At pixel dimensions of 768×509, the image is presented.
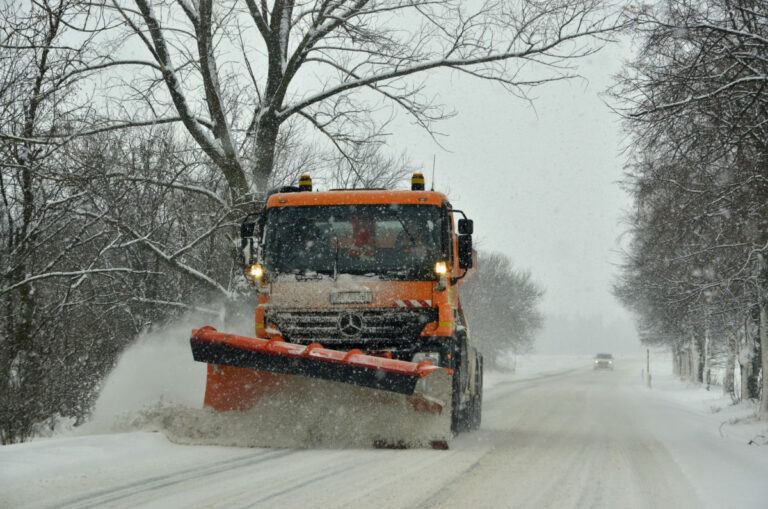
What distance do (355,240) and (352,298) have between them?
78 cm

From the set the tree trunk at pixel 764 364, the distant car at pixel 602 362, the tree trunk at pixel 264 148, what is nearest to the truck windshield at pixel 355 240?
the tree trunk at pixel 264 148

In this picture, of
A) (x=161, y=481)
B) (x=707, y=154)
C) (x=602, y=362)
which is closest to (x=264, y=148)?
(x=707, y=154)

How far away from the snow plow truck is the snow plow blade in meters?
0.01

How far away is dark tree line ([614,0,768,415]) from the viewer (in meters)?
8.09

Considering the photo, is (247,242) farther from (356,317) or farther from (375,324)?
(375,324)

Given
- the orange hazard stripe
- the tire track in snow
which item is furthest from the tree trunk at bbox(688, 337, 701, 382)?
the tire track in snow

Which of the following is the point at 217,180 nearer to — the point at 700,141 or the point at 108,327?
the point at 108,327

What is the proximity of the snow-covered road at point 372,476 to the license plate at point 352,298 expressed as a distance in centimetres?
164

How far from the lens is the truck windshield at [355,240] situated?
847 cm

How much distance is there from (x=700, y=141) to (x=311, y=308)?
5.45 m

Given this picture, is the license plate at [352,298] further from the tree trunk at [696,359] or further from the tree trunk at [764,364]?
the tree trunk at [696,359]

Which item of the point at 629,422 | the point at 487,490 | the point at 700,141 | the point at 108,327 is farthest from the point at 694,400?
the point at 487,490

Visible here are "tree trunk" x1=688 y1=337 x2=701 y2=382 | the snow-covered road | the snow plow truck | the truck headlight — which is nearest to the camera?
the snow-covered road

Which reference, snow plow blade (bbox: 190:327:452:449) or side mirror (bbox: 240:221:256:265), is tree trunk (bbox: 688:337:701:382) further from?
side mirror (bbox: 240:221:256:265)
